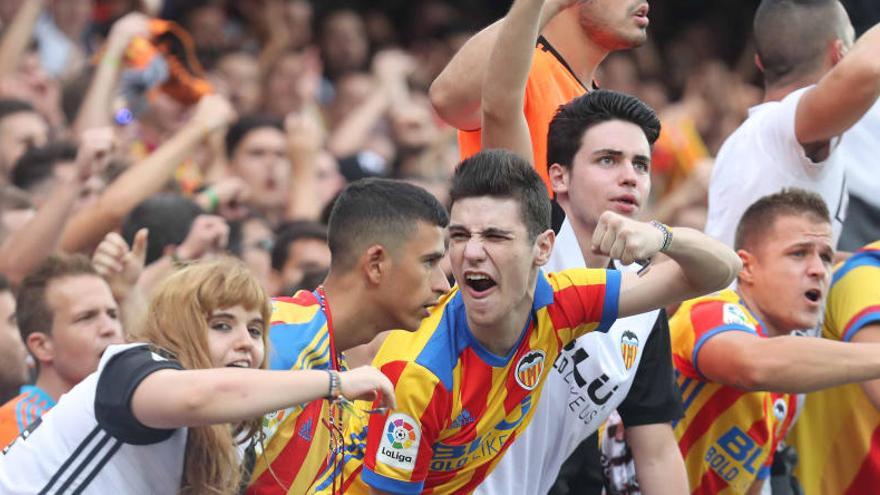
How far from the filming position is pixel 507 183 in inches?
188

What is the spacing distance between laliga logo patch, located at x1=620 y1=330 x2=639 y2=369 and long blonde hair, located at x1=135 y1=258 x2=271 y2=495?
4.42ft

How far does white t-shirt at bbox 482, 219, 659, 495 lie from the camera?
17.4 ft

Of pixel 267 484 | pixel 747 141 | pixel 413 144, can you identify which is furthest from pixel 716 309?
pixel 413 144

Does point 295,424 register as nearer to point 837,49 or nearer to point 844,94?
point 844,94

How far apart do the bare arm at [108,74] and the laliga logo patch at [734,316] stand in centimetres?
408

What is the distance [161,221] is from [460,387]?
8.32 feet

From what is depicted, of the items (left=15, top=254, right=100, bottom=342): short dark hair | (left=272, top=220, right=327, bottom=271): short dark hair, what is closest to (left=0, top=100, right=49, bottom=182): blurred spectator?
(left=272, top=220, right=327, bottom=271): short dark hair

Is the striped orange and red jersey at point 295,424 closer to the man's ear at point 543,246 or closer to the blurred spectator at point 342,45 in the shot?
the man's ear at point 543,246

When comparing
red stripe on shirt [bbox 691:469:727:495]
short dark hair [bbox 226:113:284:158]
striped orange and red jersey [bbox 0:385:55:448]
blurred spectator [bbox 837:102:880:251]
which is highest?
short dark hair [bbox 226:113:284:158]

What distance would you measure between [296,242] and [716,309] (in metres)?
2.81

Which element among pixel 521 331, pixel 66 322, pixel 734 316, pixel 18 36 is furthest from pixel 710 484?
pixel 18 36

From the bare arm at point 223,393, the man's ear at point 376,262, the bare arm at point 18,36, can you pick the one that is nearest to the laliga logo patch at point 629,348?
the man's ear at point 376,262

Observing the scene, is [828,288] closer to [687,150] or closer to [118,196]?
[118,196]

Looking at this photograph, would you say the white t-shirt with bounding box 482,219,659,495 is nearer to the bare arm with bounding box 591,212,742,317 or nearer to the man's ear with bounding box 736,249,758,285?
the bare arm with bounding box 591,212,742,317
